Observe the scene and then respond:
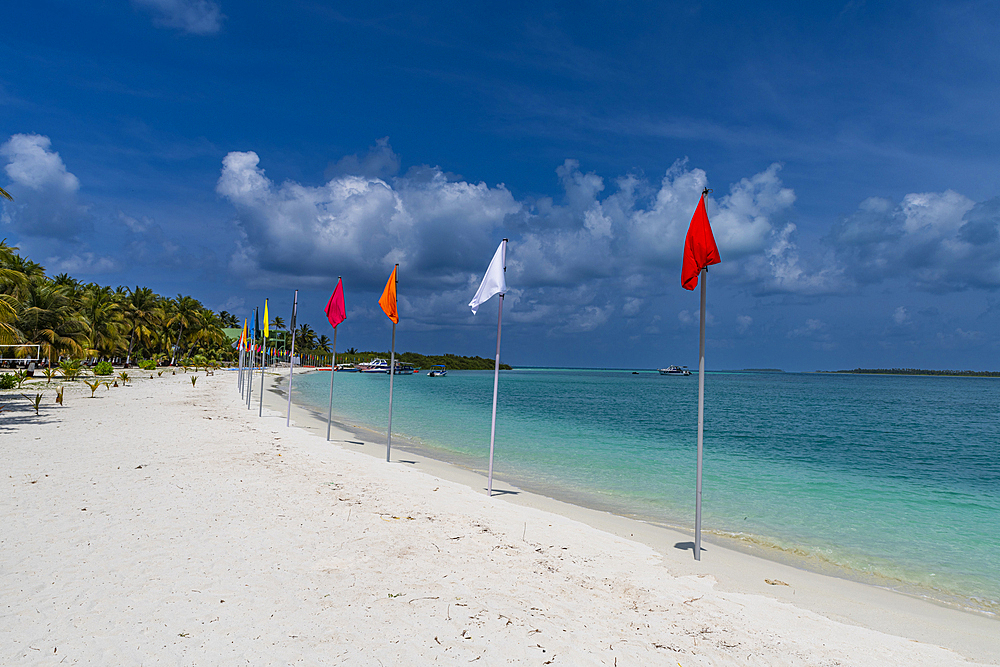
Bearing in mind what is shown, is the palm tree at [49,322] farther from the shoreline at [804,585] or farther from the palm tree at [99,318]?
the shoreline at [804,585]

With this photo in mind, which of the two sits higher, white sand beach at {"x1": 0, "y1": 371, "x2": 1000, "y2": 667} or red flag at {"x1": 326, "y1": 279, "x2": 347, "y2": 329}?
red flag at {"x1": 326, "y1": 279, "x2": 347, "y2": 329}

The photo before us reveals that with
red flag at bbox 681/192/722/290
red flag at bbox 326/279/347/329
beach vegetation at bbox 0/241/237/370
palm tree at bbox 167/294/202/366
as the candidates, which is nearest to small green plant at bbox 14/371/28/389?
beach vegetation at bbox 0/241/237/370

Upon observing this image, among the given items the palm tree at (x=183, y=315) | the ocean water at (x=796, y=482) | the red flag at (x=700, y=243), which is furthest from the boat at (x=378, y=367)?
the red flag at (x=700, y=243)

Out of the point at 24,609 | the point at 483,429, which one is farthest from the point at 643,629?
the point at 483,429

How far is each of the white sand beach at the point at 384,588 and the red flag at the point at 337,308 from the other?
20.3 feet

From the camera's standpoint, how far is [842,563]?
25.2 feet

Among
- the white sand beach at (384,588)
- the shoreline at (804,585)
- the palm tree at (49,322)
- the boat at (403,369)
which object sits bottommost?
the boat at (403,369)

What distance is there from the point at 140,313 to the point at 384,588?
66516mm

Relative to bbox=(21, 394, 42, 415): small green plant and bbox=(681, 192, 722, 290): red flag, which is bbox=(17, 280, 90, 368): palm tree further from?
bbox=(681, 192, 722, 290): red flag

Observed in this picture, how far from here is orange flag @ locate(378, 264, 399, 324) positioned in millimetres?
11836

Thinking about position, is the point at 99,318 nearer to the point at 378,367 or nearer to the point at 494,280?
the point at 494,280

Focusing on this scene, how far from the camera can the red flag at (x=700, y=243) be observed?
6.10 meters

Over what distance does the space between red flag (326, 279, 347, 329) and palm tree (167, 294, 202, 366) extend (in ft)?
214

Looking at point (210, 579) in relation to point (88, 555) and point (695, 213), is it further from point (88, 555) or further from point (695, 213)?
point (695, 213)
